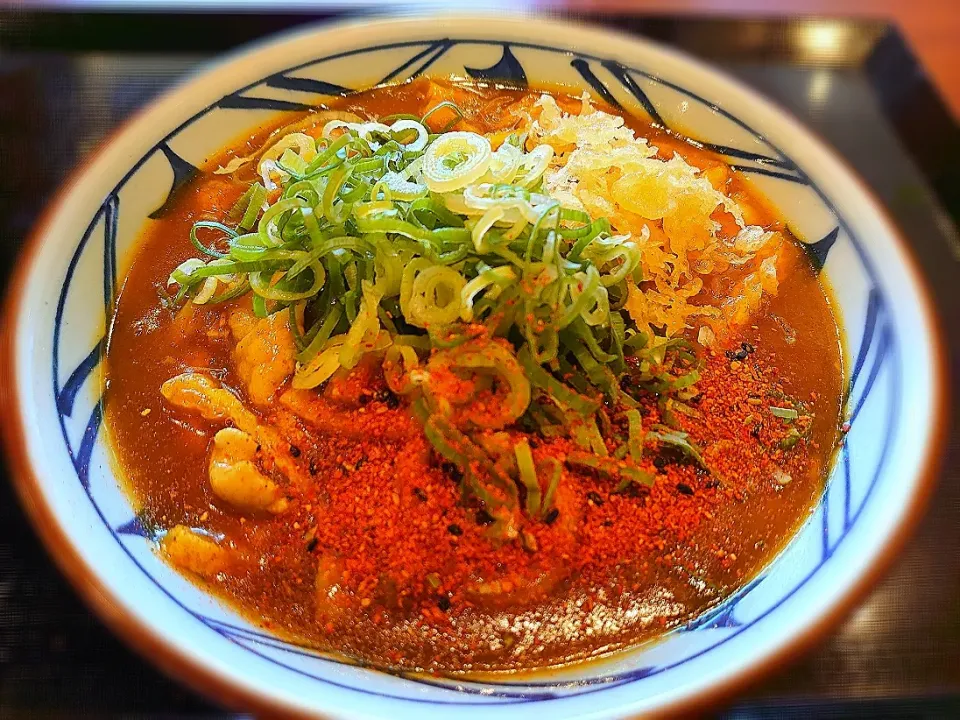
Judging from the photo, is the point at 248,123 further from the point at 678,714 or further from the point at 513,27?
the point at 678,714

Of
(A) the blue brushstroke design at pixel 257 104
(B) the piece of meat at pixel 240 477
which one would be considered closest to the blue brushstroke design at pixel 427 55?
(A) the blue brushstroke design at pixel 257 104

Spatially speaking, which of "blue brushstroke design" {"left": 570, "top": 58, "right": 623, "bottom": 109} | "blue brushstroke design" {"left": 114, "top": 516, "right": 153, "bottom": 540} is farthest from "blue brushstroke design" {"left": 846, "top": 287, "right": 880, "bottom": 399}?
"blue brushstroke design" {"left": 114, "top": 516, "right": 153, "bottom": 540}

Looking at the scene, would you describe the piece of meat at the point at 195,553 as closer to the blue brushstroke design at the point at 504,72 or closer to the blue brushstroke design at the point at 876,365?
the blue brushstroke design at the point at 876,365

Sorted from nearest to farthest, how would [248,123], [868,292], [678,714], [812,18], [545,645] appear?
[678,714] → [545,645] → [868,292] → [248,123] → [812,18]

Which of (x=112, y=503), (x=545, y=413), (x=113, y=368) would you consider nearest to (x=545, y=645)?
(x=545, y=413)

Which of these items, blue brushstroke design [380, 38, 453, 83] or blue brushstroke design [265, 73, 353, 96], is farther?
blue brushstroke design [380, 38, 453, 83]

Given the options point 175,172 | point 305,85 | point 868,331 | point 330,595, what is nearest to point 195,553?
point 330,595

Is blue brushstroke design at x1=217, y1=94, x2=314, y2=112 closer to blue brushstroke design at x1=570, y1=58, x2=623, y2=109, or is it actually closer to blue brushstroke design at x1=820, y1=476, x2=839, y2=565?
blue brushstroke design at x1=570, y1=58, x2=623, y2=109
